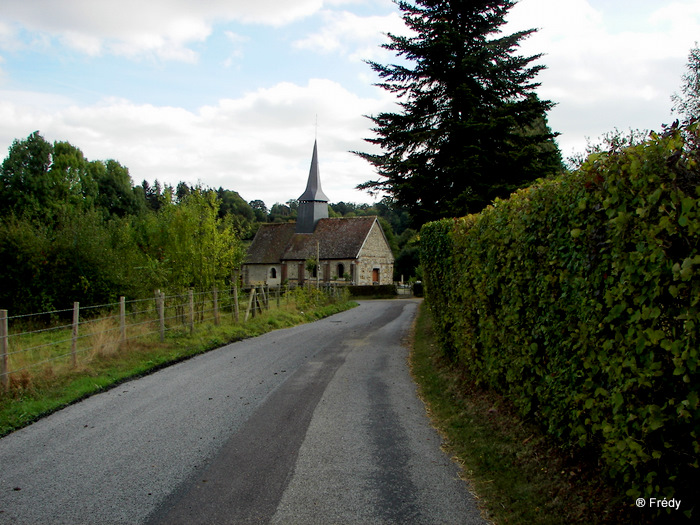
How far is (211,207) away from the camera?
1816 centimetres

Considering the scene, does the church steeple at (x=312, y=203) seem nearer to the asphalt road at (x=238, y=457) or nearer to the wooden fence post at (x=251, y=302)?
the wooden fence post at (x=251, y=302)

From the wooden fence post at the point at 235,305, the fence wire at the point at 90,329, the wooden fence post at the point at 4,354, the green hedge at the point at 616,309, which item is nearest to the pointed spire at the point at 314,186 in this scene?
the fence wire at the point at 90,329

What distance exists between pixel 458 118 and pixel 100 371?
11.8 meters

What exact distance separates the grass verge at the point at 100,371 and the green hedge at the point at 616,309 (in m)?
6.80

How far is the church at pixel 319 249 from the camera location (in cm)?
4678

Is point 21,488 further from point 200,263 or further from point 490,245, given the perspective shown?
point 200,263

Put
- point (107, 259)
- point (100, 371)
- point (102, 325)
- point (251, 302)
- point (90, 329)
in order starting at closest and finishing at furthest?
point (100, 371), point (90, 329), point (102, 325), point (107, 259), point (251, 302)

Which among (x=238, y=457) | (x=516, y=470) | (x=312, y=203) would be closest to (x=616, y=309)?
(x=516, y=470)

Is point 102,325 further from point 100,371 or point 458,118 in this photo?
point 458,118

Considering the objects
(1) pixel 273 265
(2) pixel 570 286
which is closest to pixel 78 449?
(2) pixel 570 286

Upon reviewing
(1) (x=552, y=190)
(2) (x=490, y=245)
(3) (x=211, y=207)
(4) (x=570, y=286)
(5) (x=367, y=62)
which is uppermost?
(5) (x=367, y=62)

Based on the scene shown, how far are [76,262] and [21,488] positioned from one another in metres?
14.4

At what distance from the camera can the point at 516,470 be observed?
16.0ft

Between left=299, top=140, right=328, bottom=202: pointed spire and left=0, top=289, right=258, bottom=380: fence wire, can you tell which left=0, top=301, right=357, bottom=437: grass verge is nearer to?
left=0, top=289, right=258, bottom=380: fence wire
